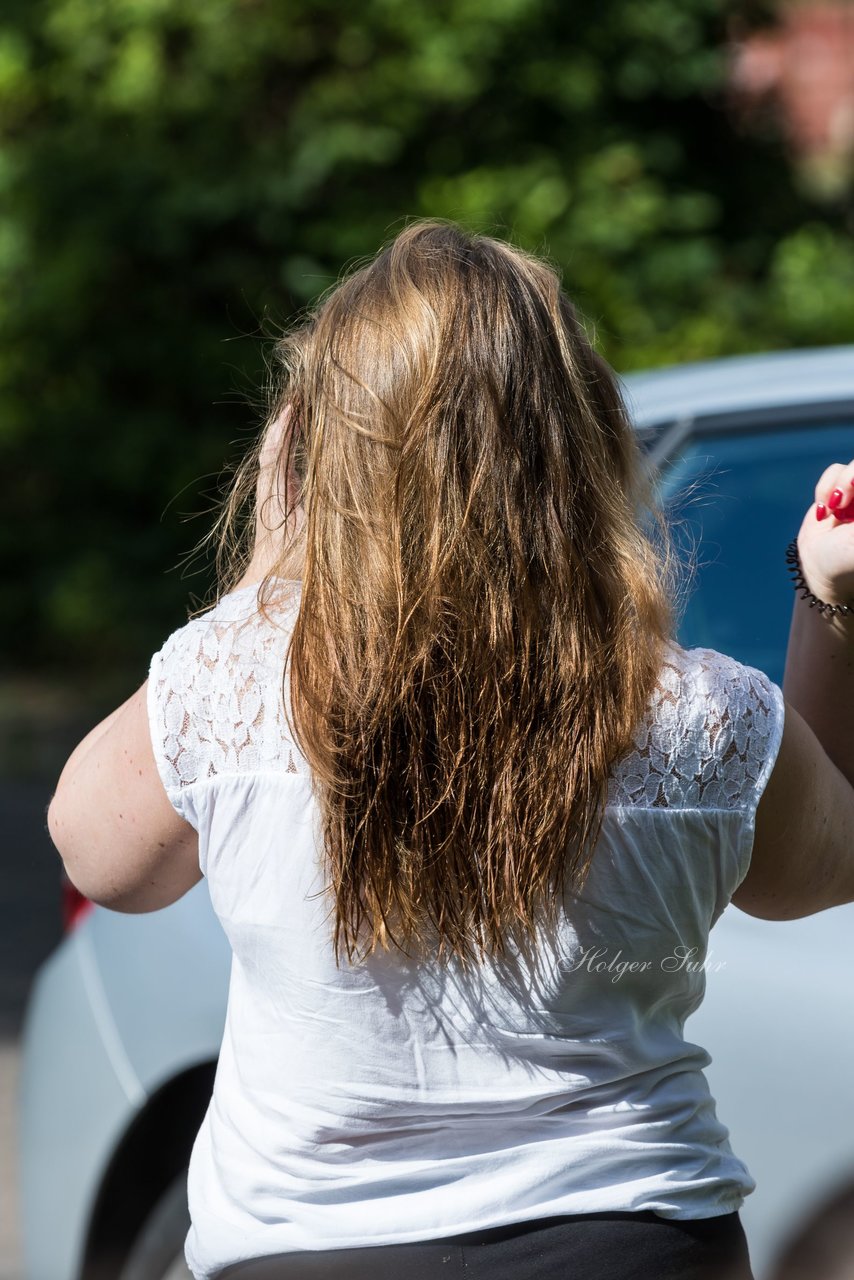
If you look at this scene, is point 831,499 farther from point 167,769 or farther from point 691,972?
point 167,769

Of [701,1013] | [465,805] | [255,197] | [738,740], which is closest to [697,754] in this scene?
[738,740]

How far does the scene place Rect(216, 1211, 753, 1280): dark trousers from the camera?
116 centimetres

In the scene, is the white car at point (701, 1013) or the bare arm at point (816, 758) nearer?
the bare arm at point (816, 758)

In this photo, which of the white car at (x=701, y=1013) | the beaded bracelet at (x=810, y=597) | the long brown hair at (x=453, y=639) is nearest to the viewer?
the long brown hair at (x=453, y=639)

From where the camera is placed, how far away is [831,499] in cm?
121

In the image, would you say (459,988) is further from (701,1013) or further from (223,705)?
(701,1013)

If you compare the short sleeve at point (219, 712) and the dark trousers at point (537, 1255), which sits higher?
the short sleeve at point (219, 712)

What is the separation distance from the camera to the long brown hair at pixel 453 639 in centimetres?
111

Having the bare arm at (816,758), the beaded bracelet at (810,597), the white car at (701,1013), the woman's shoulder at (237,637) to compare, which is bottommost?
the white car at (701,1013)

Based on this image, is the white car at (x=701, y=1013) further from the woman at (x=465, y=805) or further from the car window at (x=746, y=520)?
the woman at (x=465, y=805)

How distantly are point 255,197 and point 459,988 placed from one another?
20.1 ft

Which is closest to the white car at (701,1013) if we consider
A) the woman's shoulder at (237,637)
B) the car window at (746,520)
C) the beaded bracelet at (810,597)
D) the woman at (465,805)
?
the car window at (746,520)

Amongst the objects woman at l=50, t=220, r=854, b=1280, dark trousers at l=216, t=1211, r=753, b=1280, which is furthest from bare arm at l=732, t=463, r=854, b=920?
dark trousers at l=216, t=1211, r=753, b=1280

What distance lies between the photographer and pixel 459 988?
1.16m
